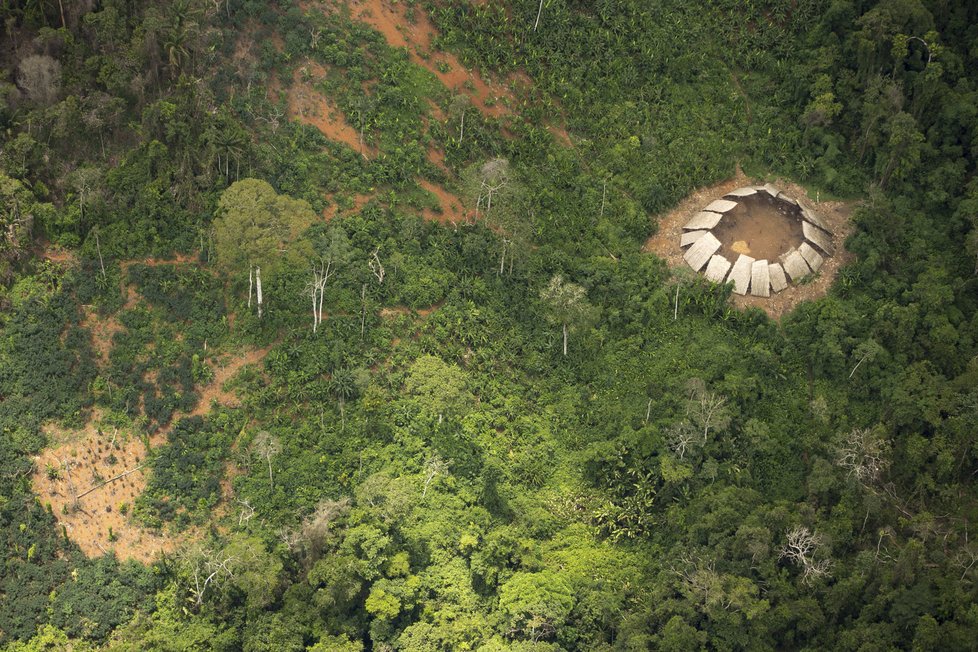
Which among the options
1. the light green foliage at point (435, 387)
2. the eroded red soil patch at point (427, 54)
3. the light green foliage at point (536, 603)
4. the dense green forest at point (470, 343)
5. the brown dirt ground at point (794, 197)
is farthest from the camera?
the eroded red soil patch at point (427, 54)

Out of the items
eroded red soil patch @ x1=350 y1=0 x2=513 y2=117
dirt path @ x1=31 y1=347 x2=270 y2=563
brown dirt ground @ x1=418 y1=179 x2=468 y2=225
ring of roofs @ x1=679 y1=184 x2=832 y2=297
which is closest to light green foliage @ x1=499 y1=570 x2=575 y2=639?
dirt path @ x1=31 y1=347 x2=270 y2=563

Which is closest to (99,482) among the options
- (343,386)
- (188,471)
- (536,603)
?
(188,471)

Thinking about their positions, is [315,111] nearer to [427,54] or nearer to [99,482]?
[427,54]

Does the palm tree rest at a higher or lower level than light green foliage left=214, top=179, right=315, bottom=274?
lower

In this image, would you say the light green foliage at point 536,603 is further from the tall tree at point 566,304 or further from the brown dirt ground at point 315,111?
the brown dirt ground at point 315,111

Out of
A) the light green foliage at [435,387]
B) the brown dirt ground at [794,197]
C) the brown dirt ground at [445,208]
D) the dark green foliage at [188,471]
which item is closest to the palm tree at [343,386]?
the light green foliage at [435,387]

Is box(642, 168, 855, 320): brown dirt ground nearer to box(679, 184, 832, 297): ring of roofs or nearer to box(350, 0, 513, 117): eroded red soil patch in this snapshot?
box(679, 184, 832, 297): ring of roofs
